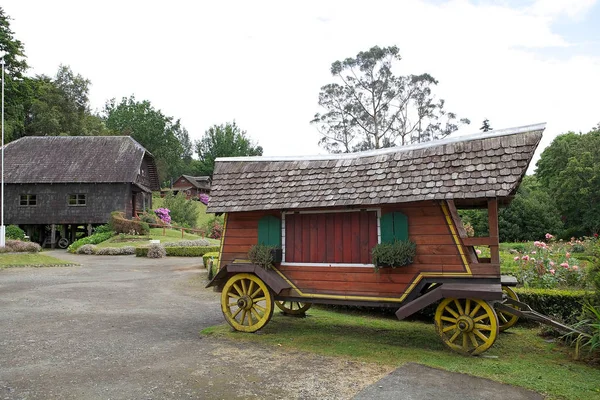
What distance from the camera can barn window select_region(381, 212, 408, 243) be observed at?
7293mm

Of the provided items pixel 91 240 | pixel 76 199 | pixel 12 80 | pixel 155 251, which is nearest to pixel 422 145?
pixel 155 251

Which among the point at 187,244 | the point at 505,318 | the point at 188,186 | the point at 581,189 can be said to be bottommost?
the point at 505,318

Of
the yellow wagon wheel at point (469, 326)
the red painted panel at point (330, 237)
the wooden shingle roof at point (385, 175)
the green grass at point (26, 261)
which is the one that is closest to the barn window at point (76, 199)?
the green grass at point (26, 261)

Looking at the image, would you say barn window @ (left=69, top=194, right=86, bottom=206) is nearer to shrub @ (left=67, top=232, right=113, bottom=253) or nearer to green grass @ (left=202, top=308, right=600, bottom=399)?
shrub @ (left=67, top=232, right=113, bottom=253)

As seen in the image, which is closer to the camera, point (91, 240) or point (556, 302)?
point (556, 302)

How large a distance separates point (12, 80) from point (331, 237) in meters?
A: 48.3

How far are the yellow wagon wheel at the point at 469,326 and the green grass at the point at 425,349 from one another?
7.2 inches

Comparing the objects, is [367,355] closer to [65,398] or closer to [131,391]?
[131,391]

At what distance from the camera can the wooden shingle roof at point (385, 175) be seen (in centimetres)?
663

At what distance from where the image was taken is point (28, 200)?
33062 mm

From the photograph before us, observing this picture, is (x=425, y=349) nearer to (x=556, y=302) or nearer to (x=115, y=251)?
(x=556, y=302)

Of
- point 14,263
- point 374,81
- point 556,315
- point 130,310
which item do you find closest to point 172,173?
point 374,81

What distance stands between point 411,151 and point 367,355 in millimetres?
3424

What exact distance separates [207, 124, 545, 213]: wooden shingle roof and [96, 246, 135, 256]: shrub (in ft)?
61.4
